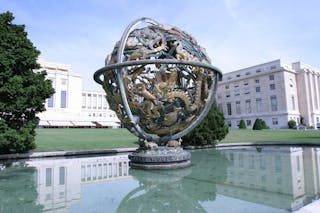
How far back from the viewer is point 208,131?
13.6 metres

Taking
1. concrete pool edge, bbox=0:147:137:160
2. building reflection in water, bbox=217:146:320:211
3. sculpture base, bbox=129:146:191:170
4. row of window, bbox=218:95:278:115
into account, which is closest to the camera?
building reflection in water, bbox=217:146:320:211

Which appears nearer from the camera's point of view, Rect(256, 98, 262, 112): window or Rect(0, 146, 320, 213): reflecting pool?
Rect(0, 146, 320, 213): reflecting pool

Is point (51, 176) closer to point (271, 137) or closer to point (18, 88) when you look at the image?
point (18, 88)

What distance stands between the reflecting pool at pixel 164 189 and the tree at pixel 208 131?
215 inches

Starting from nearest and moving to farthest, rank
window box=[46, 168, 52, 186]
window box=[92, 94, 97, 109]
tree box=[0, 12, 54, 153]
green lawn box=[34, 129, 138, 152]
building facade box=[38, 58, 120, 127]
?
window box=[46, 168, 52, 186] < tree box=[0, 12, 54, 153] < green lawn box=[34, 129, 138, 152] < building facade box=[38, 58, 120, 127] < window box=[92, 94, 97, 109]

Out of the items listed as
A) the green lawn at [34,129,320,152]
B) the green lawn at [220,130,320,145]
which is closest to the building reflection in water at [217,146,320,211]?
the green lawn at [34,129,320,152]

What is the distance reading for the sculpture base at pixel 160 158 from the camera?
24.2 ft

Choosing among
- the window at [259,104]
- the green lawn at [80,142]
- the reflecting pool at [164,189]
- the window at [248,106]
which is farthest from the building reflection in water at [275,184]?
the window at [248,106]

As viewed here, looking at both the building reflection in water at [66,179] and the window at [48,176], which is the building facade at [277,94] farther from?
the window at [48,176]

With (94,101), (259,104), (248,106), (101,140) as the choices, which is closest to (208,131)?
(101,140)

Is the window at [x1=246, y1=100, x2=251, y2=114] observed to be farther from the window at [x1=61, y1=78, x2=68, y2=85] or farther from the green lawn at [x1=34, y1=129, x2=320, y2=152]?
the window at [x1=61, y1=78, x2=68, y2=85]

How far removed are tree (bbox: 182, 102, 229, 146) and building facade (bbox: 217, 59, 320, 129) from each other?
44605 mm

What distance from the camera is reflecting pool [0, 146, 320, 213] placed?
4.02 m

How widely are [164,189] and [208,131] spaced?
877 cm
